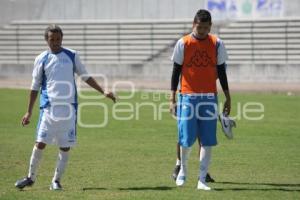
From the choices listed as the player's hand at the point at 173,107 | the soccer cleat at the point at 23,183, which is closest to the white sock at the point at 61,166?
the soccer cleat at the point at 23,183

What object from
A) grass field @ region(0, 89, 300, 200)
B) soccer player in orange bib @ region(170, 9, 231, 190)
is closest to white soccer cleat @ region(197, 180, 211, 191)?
soccer player in orange bib @ region(170, 9, 231, 190)

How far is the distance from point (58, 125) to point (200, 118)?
1662 millimetres

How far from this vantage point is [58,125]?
32.4 ft

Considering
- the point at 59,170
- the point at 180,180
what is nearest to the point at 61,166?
the point at 59,170

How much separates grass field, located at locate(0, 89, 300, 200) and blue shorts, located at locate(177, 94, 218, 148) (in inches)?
23.4

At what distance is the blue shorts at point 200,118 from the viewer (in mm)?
10031

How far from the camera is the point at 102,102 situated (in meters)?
24.6

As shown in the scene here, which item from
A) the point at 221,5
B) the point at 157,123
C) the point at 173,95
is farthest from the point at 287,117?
the point at 221,5

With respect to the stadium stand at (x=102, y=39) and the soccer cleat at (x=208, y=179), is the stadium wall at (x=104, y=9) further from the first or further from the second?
the soccer cleat at (x=208, y=179)

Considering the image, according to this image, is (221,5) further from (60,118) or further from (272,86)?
(60,118)

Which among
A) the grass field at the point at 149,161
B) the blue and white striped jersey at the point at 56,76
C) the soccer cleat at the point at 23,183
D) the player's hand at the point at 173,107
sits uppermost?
the blue and white striped jersey at the point at 56,76

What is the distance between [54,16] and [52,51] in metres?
30.7

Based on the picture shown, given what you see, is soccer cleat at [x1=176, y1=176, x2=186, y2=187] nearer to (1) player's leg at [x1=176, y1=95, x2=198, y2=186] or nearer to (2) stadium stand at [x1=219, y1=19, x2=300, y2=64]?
(1) player's leg at [x1=176, y1=95, x2=198, y2=186]

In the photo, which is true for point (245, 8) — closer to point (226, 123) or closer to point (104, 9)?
point (104, 9)
